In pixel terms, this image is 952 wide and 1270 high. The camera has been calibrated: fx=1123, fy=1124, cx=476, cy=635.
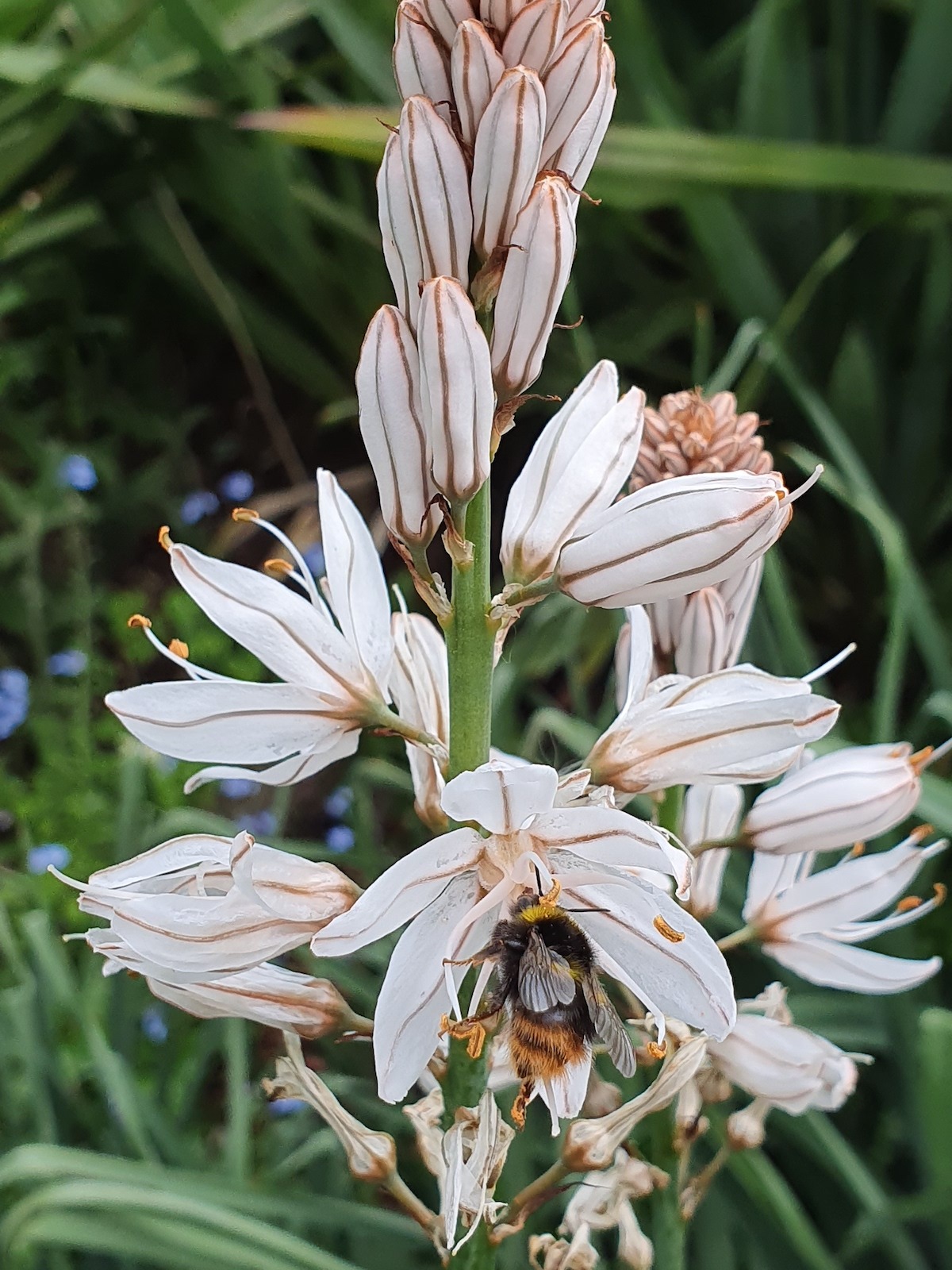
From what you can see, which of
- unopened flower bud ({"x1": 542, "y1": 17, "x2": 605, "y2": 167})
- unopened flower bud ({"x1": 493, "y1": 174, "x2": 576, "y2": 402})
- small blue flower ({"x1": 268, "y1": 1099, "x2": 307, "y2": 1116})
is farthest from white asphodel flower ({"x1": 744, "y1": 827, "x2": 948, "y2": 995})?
small blue flower ({"x1": 268, "y1": 1099, "x2": 307, "y2": 1116})

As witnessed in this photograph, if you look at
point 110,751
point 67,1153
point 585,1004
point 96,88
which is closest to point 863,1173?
point 585,1004

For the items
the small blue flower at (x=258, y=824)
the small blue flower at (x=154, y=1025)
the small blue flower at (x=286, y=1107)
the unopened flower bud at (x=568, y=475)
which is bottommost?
the small blue flower at (x=286, y=1107)

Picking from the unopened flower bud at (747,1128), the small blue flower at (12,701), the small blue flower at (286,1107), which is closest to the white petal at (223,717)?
the unopened flower bud at (747,1128)

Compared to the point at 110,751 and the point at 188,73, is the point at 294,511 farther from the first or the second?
the point at 188,73

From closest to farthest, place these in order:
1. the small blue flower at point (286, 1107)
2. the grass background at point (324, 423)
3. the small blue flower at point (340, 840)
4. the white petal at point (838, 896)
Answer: the white petal at point (838, 896)
the grass background at point (324, 423)
the small blue flower at point (286, 1107)
the small blue flower at point (340, 840)

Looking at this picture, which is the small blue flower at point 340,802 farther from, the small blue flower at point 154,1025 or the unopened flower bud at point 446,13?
the unopened flower bud at point 446,13

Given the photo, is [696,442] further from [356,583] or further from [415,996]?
[415,996]

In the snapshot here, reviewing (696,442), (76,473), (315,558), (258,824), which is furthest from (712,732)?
(315,558)
